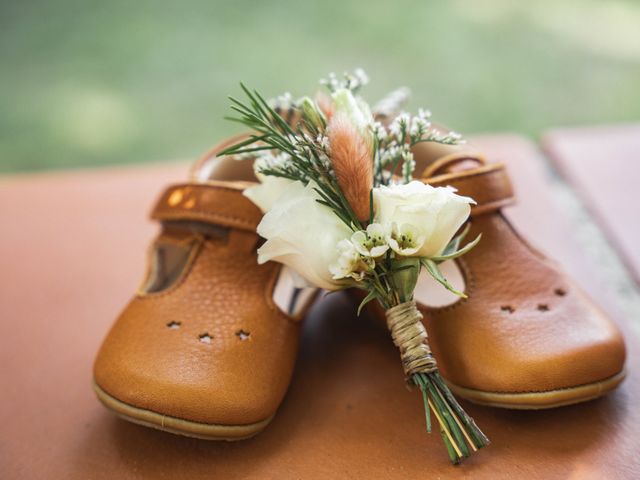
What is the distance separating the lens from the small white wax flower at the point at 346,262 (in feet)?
2.43

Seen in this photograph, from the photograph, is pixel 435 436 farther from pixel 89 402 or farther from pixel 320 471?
pixel 89 402

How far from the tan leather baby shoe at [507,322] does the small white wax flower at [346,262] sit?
192 mm

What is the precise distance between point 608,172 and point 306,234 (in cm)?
94

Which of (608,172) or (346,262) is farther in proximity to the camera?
(608,172)

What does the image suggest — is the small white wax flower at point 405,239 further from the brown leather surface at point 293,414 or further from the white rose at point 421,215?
the brown leather surface at point 293,414

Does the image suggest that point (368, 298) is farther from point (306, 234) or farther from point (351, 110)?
point (351, 110)

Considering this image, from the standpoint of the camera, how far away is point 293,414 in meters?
0.92

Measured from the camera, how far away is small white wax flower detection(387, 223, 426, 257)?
0.74m

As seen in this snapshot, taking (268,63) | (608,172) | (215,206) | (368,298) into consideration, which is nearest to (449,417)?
(368,298)

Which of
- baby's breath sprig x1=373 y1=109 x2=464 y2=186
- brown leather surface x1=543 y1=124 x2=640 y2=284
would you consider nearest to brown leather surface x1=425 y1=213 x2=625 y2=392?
baby's breath sprig x1=373 y1=109 x2=464 y2=186

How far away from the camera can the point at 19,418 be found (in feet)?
3.10

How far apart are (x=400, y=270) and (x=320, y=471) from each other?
260mm

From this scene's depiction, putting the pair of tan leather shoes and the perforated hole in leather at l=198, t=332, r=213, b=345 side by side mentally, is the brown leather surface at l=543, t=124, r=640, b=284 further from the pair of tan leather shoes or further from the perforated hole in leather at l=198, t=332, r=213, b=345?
the perforated hole in leather at l=198, t=332, r=213, b=345

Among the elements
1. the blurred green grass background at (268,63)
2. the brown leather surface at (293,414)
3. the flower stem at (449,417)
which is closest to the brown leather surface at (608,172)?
the brown leather surface at (293,414)
